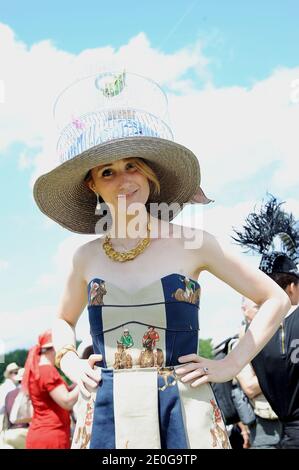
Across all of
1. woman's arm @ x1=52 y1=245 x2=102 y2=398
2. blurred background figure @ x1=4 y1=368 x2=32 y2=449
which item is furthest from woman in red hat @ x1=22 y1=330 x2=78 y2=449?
woman's arm @ x1=52 y1=245 x2=102 y2=398

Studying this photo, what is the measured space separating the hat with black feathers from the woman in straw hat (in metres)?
0.81

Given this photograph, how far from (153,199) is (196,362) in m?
0.84

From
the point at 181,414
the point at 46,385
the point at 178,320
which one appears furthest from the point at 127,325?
the point at 46,385

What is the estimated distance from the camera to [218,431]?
2.06m

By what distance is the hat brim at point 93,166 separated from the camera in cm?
226

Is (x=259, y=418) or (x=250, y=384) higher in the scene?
(x=250, y=384)

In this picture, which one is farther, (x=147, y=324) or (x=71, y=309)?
(x=71, y=309)

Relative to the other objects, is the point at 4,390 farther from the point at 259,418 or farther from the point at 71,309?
the point at 71,309

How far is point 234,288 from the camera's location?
2.25m

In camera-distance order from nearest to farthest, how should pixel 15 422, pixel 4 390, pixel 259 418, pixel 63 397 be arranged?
pixel 259 418
pixel 63 397
pixel 15 422
pixel 4 390

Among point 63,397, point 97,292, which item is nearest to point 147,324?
point 97,292

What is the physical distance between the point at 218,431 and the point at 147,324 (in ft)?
1.49

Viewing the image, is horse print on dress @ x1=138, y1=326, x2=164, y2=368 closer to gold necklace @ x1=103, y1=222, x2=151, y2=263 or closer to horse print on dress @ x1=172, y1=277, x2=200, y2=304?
horse print on dress @ x1=172, y1=277, x2=200, y2=304
